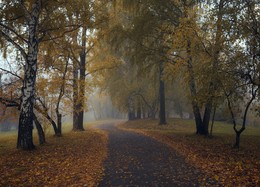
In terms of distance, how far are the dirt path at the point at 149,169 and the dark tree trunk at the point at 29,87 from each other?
397 centimetres

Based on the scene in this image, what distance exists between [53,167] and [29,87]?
160 inches

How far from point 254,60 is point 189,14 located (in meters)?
6.42

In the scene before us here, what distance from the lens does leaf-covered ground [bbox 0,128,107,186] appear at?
7.83 m

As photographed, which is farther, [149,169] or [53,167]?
[53,167]

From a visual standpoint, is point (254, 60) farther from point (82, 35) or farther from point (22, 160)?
point (82, 35)

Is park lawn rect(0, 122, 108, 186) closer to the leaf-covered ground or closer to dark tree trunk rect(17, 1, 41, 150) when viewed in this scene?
the leaf-covered ground

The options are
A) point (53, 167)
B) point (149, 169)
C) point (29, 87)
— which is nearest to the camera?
point (149, 169)

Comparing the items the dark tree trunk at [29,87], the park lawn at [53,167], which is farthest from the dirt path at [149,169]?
the dark tree trunk at [29,87]

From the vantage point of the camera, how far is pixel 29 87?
11.7m

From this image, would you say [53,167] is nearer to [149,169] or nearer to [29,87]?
A: [149,169]

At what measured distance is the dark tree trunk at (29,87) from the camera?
1166 centimetres

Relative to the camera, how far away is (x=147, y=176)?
8.16 meters

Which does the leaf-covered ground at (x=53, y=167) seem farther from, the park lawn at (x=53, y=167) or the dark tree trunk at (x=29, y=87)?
the dark tree trunk at (x=29, y=87)

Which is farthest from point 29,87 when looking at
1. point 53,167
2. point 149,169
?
point 149,169
